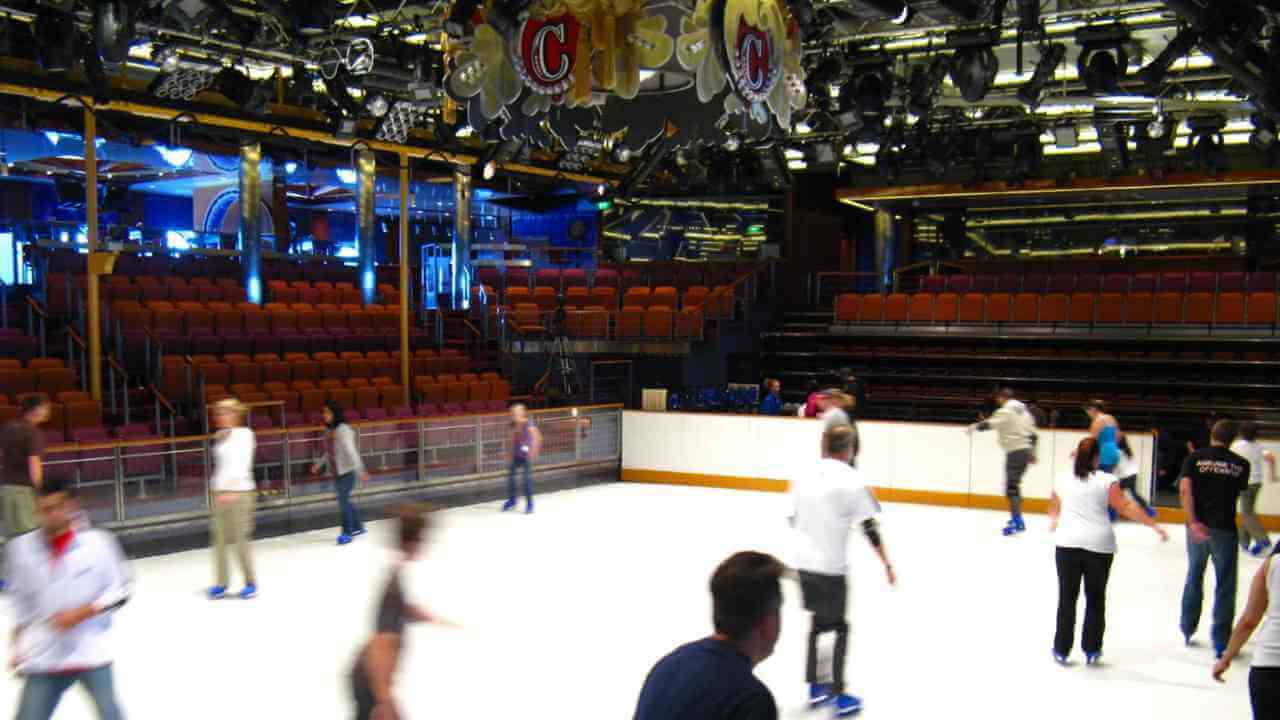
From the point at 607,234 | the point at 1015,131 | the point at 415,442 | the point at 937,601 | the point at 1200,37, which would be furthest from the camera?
the point at 607,234

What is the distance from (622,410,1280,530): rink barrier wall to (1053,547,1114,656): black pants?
219 inches

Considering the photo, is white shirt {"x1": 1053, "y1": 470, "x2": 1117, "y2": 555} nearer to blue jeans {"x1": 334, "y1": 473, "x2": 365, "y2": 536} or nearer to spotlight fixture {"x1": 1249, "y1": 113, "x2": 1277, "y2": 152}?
blue jeans {"x1": 334, "y1": 473, "x2": 365, "y2": 536}

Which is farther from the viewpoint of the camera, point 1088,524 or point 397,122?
point 397,122

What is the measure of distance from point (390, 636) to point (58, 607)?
52.6 inches

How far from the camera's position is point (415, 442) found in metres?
12.5

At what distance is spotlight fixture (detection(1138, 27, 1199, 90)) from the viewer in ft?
35.5

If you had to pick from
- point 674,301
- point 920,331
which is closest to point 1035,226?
point 920,331

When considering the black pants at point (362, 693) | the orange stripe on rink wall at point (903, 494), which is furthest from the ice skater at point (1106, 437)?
the black pants at point (362, 693)

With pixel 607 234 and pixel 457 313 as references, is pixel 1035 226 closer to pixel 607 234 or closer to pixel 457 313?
pixel 607 234

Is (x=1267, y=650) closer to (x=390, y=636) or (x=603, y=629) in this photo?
(x=390, y=636)

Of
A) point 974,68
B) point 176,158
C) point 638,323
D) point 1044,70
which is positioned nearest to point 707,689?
point 974,68

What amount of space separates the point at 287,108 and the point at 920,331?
1218 cm

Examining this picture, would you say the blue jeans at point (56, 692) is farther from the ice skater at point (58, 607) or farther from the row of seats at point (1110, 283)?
the row of seats at point (1110, 283)

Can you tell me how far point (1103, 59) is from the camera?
11.7 meters
